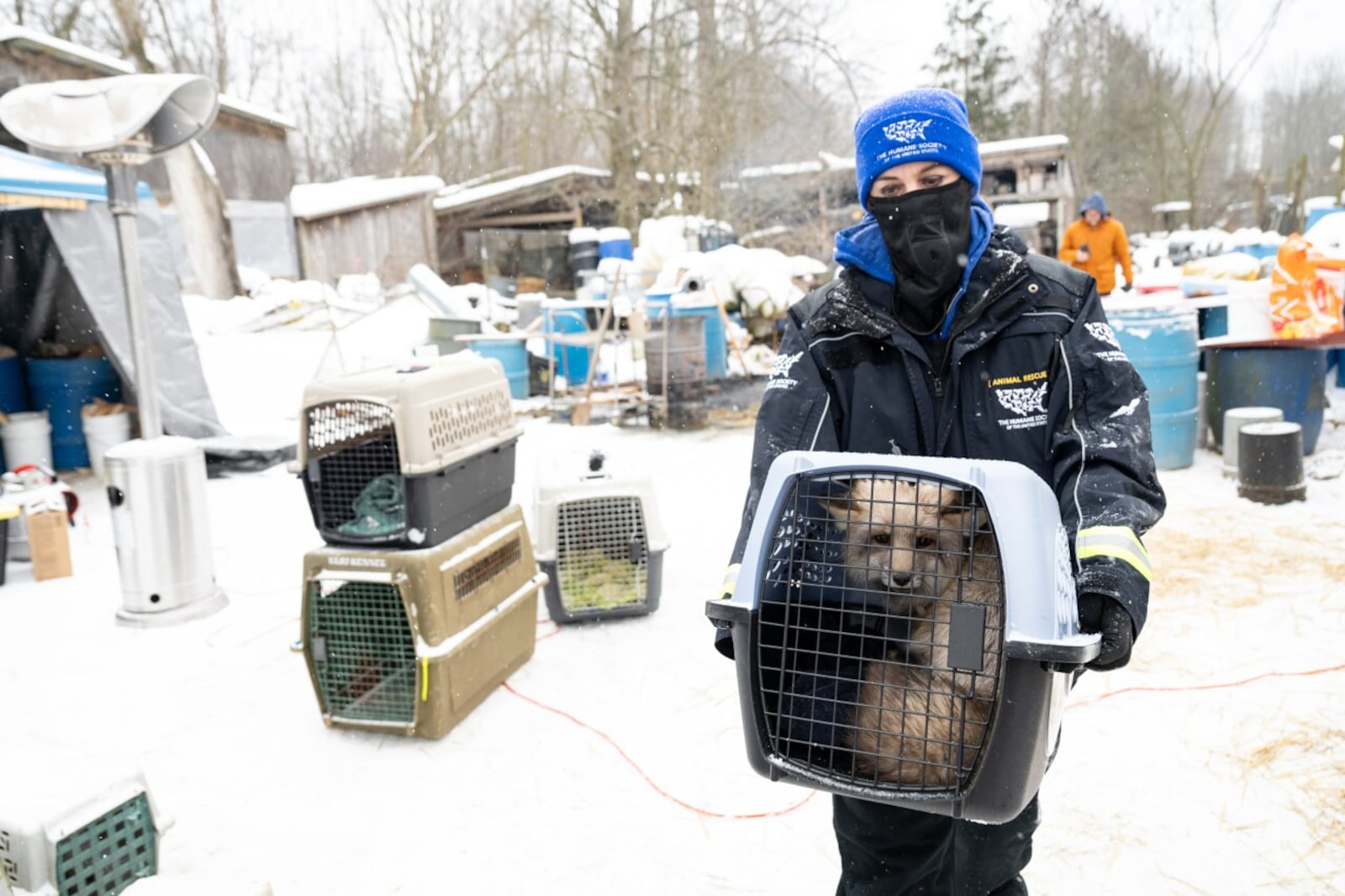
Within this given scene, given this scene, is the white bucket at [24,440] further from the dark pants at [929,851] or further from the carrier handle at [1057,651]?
the carrier handle at [1057,651]

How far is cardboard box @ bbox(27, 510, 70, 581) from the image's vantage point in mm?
5336

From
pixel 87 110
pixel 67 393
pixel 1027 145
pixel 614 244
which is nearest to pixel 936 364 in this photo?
pixel 87 110

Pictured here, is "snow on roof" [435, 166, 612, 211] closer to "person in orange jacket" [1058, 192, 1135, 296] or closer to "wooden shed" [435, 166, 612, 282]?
"wooden shed" [435, 166, 612, 282]

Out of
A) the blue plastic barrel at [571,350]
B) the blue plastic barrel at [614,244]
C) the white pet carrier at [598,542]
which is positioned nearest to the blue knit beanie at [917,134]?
the white pet carrier at [598,542]

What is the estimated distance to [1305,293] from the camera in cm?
652

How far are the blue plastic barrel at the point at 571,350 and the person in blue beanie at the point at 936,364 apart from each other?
9.37 metres

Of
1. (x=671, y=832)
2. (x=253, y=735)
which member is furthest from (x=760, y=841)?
(x=253, y=735)

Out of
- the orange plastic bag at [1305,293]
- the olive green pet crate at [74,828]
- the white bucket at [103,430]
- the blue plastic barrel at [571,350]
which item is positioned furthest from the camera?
the blue plastic barrel at [571,350]

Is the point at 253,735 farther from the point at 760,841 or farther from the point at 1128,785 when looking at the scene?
the point at 1128,785

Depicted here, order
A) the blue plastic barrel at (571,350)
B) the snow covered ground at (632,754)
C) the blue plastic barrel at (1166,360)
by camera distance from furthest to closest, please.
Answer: the blue plastic barrel at (571,350)
the blue plastic barrel at (1166,360)
the snow covered ground at (632,754)

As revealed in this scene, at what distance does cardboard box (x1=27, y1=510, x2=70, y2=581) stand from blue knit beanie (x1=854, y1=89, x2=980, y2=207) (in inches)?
216

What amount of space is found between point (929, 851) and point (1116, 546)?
749 mm

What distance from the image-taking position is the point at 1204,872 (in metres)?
2.46

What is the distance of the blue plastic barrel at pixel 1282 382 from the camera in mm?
6355
